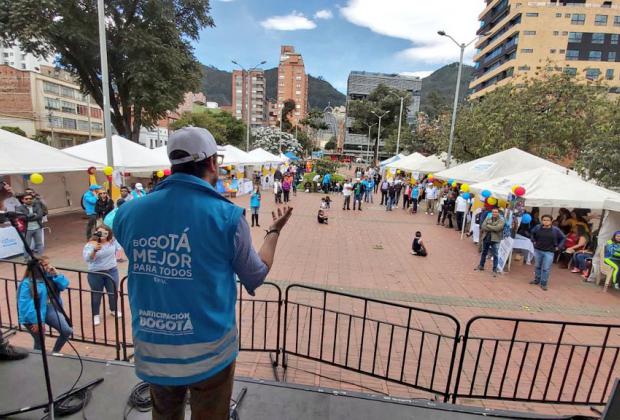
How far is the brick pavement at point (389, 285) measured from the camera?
4.23 meters

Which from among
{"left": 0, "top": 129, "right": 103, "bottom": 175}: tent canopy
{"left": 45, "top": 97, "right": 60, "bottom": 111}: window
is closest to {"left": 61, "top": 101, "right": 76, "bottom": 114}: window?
{"left": 45, "top": 97, "right": 60, "bottom": 111}: window

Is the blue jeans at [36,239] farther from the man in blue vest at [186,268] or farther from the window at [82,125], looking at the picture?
the window at [82,125]

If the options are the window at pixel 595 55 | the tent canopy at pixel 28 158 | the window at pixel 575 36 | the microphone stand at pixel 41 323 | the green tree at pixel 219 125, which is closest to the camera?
the microphone stand at pixel 41 323

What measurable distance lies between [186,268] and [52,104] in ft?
229

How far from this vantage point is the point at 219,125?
5897 cm

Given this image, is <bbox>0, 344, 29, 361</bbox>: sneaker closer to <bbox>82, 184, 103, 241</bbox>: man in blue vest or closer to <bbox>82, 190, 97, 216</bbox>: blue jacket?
<bbox>82, 184, 103, 241</bbox>: man in blue vest

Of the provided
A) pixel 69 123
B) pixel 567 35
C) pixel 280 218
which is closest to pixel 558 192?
pixel 280 218

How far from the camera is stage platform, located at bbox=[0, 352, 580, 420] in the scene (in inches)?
111

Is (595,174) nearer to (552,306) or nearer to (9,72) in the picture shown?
(552,306)

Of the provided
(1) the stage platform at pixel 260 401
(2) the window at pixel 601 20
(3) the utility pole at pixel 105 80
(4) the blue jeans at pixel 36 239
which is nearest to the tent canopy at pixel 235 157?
(3) the utility pole at pixel 105 80

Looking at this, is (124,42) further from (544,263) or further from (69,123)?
(69,123)

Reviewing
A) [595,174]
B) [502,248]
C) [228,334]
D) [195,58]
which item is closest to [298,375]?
[228,334]

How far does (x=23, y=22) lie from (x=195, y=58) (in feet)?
30.5

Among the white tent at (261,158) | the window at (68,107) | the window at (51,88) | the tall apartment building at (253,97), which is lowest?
the white tent at (261,158)
